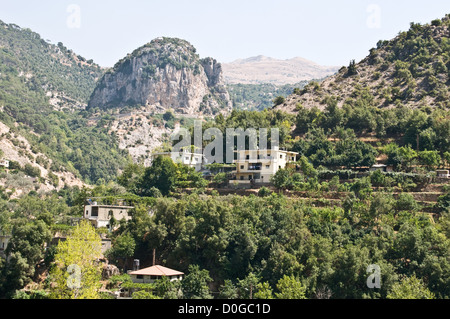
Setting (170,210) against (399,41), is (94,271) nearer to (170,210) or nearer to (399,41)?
(170,210)

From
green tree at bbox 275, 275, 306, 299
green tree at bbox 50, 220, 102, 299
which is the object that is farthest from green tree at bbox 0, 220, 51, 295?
green tree at bbox 275, 275, 306, 299

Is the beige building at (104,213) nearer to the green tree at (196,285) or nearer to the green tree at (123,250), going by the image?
the green tree at (123,250)

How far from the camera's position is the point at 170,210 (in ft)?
152

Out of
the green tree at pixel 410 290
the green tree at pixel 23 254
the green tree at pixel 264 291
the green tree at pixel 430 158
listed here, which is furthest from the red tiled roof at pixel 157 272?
the green tree at pixel 430 158

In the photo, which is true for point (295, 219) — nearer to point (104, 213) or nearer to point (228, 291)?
point (228, 291)

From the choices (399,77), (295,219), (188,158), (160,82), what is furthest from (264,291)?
(160,82)

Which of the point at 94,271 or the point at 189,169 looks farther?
the point at 189,169

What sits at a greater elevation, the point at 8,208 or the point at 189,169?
the point at 189,169

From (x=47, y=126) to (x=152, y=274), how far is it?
4177 inches

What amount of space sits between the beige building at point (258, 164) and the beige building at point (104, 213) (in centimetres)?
1373

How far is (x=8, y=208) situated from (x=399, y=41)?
61.9m

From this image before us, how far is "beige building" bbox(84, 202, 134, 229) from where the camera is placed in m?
49.2

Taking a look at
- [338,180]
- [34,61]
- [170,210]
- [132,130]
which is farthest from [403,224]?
[34,61]

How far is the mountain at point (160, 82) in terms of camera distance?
165m
